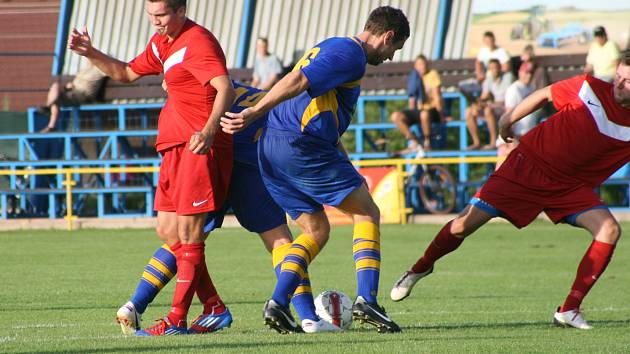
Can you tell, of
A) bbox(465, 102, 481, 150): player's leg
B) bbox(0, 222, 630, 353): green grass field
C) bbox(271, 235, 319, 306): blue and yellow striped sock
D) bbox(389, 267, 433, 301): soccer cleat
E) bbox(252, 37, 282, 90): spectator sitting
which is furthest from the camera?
bbox(252, 37, 282, 90): spectator sitting

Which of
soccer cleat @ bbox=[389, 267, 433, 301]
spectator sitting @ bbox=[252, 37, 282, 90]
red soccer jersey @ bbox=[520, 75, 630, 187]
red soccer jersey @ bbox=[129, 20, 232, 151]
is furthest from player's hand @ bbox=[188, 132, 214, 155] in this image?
spectator sitting @ bbox=[252, 37, 282, 90]

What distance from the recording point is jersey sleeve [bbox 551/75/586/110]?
Answer: 29.1ft

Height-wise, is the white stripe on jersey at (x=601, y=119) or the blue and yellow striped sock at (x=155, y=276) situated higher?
the white stripe on jersey at (x=601, y=119)

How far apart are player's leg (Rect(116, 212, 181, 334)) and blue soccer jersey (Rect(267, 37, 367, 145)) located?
3.14 ft

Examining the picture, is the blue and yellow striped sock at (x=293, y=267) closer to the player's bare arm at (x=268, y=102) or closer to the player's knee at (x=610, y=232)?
the player's bare arm at (x=268, y=102)

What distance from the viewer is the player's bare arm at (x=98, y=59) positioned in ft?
28.4

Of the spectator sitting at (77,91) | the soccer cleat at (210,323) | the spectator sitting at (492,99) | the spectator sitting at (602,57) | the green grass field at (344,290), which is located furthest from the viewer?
the spectator sitting at (77,91)

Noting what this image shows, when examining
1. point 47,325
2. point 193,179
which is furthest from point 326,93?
→ point 47,325

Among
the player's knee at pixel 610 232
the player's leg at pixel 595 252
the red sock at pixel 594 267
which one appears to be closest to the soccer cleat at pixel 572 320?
the player's leg at pixel 595 252

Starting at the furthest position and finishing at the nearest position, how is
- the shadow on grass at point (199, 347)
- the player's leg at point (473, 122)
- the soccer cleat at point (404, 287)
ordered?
1. the player's leg at point (473, 122)
2. the soccer cleat at point (404, 287)
3. the shadow on grass at point (199, 347)

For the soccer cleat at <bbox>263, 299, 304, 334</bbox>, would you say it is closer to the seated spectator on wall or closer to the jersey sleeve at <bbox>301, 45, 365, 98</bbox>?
the jersey sleeve at <bbox>301, 45, 365, 98</bbox>

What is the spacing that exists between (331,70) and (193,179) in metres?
1.12

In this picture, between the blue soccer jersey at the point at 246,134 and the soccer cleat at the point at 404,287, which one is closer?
the blue soccer jersey at the point at 246,134

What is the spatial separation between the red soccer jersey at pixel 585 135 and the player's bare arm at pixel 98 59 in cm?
287
